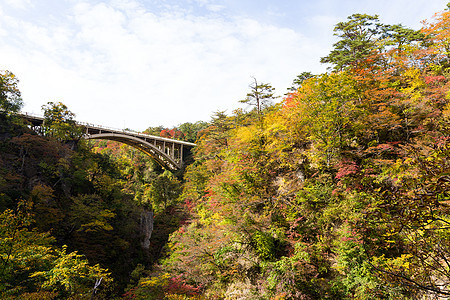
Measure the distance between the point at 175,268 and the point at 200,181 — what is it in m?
9.71

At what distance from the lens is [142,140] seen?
33.1m

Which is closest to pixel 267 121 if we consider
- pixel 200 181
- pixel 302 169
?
pixel 302 169

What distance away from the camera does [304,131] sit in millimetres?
14281

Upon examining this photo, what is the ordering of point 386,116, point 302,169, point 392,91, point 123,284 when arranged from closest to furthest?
point 386,116
point 392,91
point 302,169
point 123,284

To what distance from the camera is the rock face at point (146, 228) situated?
2407cm

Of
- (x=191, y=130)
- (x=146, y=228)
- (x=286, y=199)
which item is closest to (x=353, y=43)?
(x=286, y=199)

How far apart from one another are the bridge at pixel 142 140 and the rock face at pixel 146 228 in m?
11.5

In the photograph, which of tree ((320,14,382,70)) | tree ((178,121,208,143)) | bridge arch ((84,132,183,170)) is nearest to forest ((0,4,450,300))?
tree ((320,14,382,70))

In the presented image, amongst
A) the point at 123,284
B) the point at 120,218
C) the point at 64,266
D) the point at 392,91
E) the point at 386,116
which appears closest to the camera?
the point at 64,266

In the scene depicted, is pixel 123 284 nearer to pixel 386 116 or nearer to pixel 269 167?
pixel 269 167

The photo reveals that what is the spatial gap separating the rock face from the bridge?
11468 millimetres

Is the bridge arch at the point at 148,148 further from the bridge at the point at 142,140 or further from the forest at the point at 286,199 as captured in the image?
the forest at the point at 286,199

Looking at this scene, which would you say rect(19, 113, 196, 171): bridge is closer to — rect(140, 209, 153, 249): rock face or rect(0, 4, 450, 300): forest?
rect(0, 4, 450, 300): forest

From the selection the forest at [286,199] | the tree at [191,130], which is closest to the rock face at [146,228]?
the forest at [286,199]
